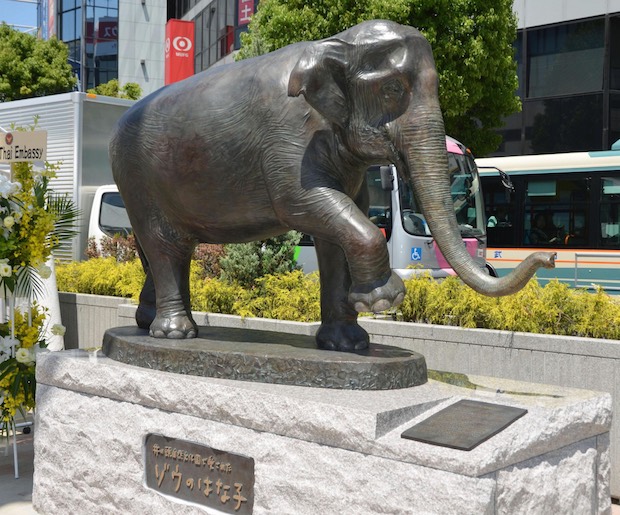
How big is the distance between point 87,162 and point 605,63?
12.1 metres

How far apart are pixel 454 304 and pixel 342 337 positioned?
2295 mm

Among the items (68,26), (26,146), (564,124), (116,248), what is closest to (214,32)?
(564,124)

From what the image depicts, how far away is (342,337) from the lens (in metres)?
4.09

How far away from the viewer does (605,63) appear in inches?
749

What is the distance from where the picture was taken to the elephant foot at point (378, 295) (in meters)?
3.65

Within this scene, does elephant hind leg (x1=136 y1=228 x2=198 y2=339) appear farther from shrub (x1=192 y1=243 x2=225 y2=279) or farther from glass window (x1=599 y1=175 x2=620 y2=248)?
glass window (x1=599 y1=175 x2=620 y2=248)

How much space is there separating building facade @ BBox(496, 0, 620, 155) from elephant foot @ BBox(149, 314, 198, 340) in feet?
54.4

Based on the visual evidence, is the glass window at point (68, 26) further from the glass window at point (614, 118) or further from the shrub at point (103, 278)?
the shrub at point (103, 278)

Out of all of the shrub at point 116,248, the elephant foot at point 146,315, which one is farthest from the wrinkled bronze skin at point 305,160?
the shrub at point 116,248

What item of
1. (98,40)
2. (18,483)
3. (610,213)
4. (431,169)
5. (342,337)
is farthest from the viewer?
(98,40)

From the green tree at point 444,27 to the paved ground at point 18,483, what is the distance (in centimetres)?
1146

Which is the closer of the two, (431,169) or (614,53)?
(431,169)

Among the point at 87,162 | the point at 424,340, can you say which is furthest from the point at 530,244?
the point at 424,340

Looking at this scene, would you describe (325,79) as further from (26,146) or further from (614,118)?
(614,118)
